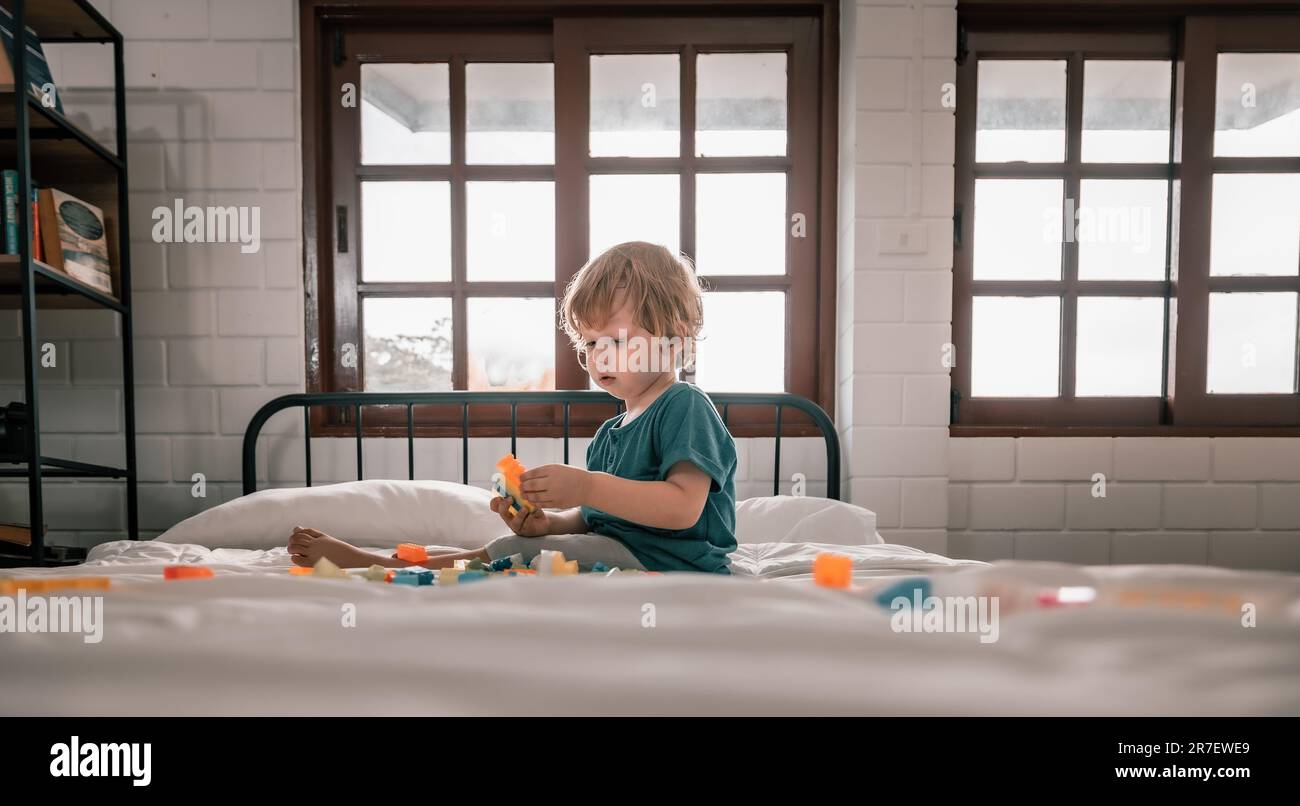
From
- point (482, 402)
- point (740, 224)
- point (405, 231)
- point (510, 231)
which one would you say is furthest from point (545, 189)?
point (482, 402)

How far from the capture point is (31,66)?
1891mm

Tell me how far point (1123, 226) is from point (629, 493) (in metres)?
2.03

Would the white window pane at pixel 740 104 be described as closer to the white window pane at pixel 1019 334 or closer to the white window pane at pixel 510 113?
the white window pane at pixel 510 113

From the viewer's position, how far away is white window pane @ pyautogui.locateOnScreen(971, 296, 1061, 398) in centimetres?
240

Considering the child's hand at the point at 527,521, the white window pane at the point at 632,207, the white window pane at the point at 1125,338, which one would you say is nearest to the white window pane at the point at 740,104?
the white window pane at the point at 632,207

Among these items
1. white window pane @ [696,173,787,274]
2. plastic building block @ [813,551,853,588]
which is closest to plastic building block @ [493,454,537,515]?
plastic building block @ [813,551,853,588]

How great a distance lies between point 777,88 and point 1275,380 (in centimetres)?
170

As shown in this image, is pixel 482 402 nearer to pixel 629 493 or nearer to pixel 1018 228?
pixel 629 493

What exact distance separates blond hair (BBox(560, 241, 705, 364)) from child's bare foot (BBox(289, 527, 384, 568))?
1.60 ft

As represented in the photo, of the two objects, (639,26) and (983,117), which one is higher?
(639,26)

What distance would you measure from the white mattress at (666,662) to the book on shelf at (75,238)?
6.17 ft
